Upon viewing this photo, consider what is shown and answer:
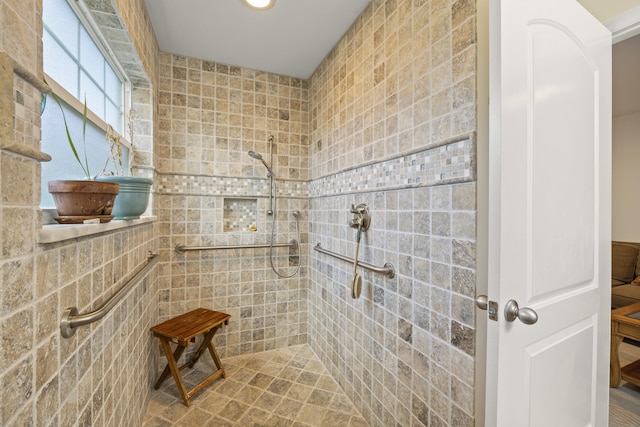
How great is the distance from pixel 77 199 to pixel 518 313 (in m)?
1.36

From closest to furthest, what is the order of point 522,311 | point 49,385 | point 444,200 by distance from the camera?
point 49,385
point 522,311
point 444,200

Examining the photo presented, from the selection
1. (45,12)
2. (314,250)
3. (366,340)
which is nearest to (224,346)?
(314,250)

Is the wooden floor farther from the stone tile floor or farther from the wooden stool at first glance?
the wooden stool

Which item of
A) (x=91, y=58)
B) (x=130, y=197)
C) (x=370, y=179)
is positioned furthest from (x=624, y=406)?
(x=91, y=58)

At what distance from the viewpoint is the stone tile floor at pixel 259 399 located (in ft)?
5.24

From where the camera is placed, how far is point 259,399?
1.78 metres

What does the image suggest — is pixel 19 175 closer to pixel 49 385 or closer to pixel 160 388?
pixel 49 385

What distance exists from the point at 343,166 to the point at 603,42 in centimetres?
131

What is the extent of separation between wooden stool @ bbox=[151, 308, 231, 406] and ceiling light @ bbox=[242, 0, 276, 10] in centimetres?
208

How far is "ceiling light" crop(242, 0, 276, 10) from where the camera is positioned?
1.52 metres

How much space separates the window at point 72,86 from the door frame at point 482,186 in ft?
4.43

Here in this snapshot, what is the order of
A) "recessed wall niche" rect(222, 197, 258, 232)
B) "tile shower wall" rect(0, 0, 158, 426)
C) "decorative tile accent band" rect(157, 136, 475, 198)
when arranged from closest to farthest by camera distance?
"tile shower wall" rect(0, 0, 158, 426)
"decorative tile accent band" rect(157, 136, 475, 198)
"recessed wall niche" rect(222, 197, 258, 232)

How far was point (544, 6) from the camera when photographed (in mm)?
→ 838

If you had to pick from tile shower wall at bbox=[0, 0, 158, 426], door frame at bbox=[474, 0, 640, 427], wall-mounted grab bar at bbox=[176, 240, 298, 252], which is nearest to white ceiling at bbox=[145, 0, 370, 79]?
tile shower wall at bbox=[0, 0, 158, 426]
